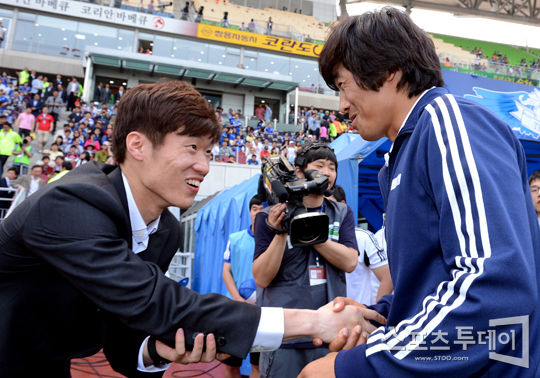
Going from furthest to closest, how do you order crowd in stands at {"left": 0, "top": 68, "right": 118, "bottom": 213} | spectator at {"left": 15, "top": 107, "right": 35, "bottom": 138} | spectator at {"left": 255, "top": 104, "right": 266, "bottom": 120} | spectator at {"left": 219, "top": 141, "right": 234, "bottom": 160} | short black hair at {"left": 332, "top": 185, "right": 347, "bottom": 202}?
1. spectator at {"left": 255, "top": 104, "right": 266, "bottom": 120}
2. spectator at {"left": 219, "top": 141, "right": 234, "bottom": 160}
3. spectator at {"left": 15, "top": 107, "right": 35, "bottom": 138}
4. crowd in stands at {"left": 0, "top": 68, "right": 118, "bottom": 213}
5. short black hair at {"left": 332, "top": 185, "right": 347, "bottom": 202}

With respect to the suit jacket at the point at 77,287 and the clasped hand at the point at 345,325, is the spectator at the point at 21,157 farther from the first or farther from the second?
the clasped hand at the point at 345,325

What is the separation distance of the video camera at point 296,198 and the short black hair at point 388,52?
69 cm

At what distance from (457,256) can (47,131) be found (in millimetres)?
15903

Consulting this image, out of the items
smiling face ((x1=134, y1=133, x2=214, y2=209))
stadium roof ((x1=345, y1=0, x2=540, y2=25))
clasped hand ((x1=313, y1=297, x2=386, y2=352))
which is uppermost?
stadium roof ((x1=345, y1=0, x2=540, y2=25))

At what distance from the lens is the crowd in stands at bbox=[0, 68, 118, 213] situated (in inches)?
416

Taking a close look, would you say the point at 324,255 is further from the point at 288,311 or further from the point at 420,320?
the point at 420,320

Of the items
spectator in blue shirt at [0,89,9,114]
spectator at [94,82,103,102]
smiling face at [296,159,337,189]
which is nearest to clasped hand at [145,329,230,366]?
smiling face at [296,159,337,189]

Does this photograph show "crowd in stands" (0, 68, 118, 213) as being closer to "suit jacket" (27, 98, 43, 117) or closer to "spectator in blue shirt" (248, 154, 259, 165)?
"suit jacket" (27, 98, 43, 117)

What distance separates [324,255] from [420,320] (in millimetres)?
1438

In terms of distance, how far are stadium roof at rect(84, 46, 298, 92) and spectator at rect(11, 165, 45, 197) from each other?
1740 centimetres

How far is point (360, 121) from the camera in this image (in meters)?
1.39

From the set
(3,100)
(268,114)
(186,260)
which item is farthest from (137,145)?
(268,114)

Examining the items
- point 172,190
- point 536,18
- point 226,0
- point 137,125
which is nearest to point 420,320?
point 172,190

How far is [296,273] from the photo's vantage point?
7.63 feet
